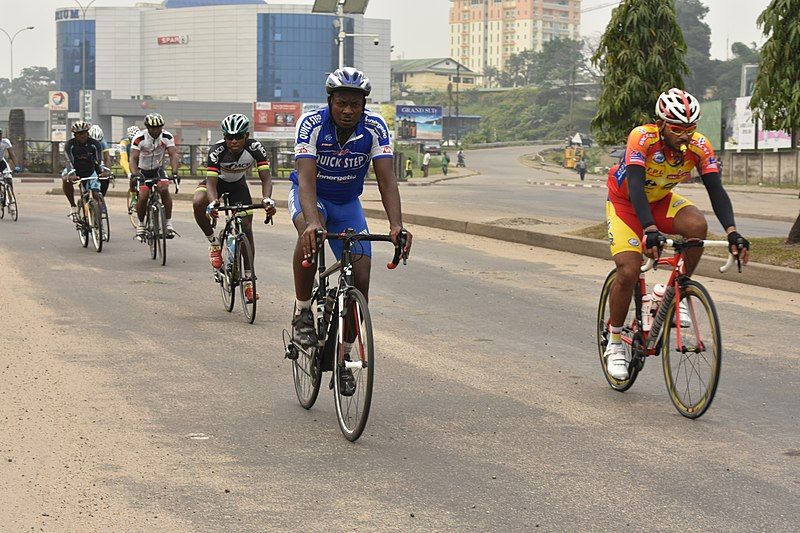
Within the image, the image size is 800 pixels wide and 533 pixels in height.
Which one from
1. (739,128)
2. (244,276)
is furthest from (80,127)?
(739,128)

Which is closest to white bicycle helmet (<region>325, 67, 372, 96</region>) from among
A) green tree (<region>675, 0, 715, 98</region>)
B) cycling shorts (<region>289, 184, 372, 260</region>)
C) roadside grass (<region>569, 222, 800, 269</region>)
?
cycling shorts (<region>289, 184, 372, 260</region>)

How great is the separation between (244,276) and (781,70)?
26.2 ft

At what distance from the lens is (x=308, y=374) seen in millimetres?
7203

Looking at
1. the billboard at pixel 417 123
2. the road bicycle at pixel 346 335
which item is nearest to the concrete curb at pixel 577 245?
the road bicycle at pixel 346 335

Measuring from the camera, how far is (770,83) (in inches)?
617

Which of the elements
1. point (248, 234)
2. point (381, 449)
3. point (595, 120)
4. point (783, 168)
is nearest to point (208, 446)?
point (381, 449)

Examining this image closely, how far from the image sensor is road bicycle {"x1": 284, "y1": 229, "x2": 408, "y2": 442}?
6.27 meters

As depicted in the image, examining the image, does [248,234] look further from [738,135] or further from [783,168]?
[738,135]

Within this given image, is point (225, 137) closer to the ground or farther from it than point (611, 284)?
farther from it

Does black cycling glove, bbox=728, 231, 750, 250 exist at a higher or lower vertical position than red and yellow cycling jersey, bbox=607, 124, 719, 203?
lower

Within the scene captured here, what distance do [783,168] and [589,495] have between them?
62.7 meters

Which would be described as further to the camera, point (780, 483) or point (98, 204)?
point (98, 204)

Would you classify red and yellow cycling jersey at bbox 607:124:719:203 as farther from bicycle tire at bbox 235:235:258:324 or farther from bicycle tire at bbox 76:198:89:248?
bicycle tire at bbox 76:198:89:248

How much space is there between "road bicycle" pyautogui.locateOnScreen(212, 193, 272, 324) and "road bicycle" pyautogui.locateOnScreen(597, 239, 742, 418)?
169 inches
